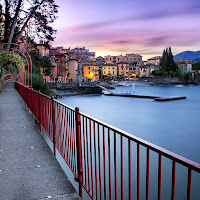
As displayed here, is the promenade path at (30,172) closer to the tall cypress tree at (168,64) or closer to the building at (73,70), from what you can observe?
the building at (73,70)

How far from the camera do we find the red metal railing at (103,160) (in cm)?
180

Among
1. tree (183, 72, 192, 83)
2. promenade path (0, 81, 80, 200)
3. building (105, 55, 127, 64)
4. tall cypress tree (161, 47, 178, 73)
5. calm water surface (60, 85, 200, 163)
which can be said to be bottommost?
calm water surface (60, 85, 200, 163)

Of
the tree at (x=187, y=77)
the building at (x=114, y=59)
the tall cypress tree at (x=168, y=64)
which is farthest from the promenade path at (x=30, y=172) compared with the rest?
the building at (x=114, y=59)

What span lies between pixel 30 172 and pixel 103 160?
1.50 m

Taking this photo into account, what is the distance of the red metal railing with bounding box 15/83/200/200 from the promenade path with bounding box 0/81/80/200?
0.25 meters

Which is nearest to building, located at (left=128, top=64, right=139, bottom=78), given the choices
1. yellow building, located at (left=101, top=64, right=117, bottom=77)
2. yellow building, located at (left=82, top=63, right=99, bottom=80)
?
yellow building, located at (left=101, top=64, right=117, bottom=77)

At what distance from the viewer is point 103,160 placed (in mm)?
2723

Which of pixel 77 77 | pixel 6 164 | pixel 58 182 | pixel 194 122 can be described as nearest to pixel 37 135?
pixel 6 164

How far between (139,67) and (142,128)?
99.1m

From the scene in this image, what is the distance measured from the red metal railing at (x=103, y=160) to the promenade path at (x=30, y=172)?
0.82ft

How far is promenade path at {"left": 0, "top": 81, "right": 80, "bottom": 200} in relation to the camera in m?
2.94

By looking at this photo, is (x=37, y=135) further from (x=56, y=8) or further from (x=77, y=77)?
(x=77, y=77)

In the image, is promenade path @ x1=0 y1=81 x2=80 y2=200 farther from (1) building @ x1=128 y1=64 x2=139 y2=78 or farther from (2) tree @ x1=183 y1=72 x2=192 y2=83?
(2) tree @ x1=183 y1=72 x2=192 y2=83

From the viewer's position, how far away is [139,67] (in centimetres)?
11788
